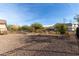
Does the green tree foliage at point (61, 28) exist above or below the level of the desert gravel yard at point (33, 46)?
above

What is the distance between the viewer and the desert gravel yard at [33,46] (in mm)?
5621

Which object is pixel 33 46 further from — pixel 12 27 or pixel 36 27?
pixel 12 27

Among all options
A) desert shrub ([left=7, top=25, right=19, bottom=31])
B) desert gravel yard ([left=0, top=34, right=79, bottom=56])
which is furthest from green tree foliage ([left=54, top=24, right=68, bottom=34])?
desert shrub ([left=7, top=25, right=19, bottom=31])

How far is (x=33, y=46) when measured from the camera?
5.64m

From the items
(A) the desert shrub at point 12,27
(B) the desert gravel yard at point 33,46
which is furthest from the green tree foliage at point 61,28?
(A) the desert shrub at point 12,27

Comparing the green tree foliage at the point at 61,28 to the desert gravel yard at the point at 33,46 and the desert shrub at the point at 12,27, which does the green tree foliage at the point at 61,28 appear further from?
the desert shrub at the point at 12,27

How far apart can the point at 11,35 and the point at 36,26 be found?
31cm

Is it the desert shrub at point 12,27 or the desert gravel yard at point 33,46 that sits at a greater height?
the desert shrub at point 12,27

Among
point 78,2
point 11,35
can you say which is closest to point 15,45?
point 11,35

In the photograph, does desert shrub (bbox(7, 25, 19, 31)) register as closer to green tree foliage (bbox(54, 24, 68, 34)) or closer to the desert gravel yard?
the desert gravel yard

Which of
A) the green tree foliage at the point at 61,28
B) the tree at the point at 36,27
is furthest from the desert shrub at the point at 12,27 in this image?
the green tree foliage at the point at 61,28

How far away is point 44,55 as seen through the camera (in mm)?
5621

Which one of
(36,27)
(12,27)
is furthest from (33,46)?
(12,27)

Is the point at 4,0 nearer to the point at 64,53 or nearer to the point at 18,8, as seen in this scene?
the point at 18,8
